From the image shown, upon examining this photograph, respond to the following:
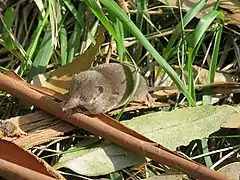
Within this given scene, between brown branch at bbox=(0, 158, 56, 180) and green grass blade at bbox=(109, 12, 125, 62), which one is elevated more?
green grass blade at bbox=(109, 12, 125, 62)

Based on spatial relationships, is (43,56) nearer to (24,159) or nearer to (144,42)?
(144,42)

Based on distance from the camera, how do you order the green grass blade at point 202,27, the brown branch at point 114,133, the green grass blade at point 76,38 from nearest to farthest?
the brown branch at point 114,133
the green grass blade at point 202,27
the green grass blade at point 76,38

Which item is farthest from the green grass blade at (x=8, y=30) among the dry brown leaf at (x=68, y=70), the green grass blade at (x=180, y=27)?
the green grass blade at (x=180, y=27)

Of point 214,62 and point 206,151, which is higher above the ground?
point 214,62

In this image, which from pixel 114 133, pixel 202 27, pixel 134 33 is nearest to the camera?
pixel 114 133

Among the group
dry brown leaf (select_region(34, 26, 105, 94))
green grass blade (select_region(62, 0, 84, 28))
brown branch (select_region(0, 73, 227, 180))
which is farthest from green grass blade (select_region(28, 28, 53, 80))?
brown branch (select_region(0, 73, 227, 180))

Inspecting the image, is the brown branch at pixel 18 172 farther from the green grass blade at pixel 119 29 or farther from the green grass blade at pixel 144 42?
the green grass blade at pixel 119 29

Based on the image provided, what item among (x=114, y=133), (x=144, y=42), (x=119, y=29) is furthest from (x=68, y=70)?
(x=114, y=133)

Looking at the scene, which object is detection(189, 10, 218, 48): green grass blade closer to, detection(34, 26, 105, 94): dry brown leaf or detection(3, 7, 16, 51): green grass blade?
detection(34, 26, 105, 94): dry brown leaf

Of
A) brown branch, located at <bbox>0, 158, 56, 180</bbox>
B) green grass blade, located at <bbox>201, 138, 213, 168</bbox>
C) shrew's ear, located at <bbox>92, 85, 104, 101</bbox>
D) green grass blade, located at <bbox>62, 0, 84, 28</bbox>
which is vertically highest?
green grass blade, located at <bbox>62, 0, 84, 28</bbox>

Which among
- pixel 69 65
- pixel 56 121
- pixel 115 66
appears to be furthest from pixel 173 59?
pixel 56 121
